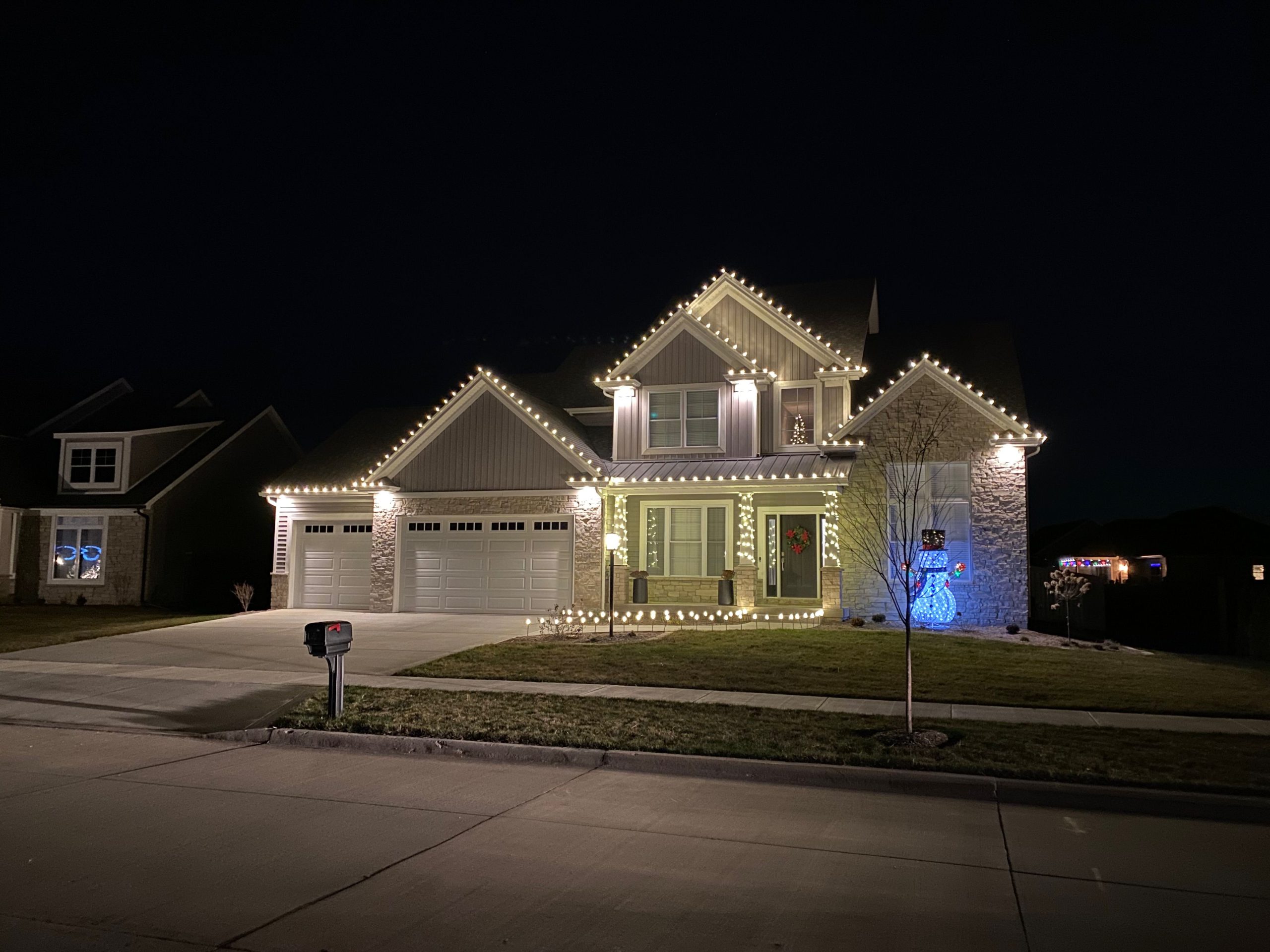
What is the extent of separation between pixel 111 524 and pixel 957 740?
26.5 metres

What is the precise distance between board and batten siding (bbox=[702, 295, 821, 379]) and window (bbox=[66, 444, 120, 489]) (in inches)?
727

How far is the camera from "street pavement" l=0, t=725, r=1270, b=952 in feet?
15.9

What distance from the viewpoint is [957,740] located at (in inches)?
367

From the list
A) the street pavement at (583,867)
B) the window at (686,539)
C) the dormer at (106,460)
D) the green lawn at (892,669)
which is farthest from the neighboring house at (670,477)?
the street pavement at (583,867)

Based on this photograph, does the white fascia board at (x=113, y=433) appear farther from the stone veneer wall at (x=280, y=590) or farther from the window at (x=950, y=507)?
the window at (x=950, y=507)

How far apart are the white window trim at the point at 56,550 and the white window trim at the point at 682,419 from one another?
16250 mm

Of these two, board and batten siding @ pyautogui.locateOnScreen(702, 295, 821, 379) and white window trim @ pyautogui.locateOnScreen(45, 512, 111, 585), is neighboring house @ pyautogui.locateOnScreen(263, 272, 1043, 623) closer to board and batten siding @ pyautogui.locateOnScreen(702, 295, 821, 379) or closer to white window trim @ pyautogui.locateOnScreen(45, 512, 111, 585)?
board and batten siding @ pyautogui.locateOnScreen(702, 295, 821, 379)

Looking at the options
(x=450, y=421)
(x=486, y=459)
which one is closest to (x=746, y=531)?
(x=486, y=459)

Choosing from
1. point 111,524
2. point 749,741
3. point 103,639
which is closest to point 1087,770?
point 749,741

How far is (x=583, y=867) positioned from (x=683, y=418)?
18199mm

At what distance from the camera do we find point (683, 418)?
23.7 metres

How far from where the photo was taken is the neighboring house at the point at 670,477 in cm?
2152

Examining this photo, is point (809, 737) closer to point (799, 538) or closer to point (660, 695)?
point (660, 695)

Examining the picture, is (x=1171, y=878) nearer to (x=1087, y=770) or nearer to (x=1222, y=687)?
(x=1087, y=770)
